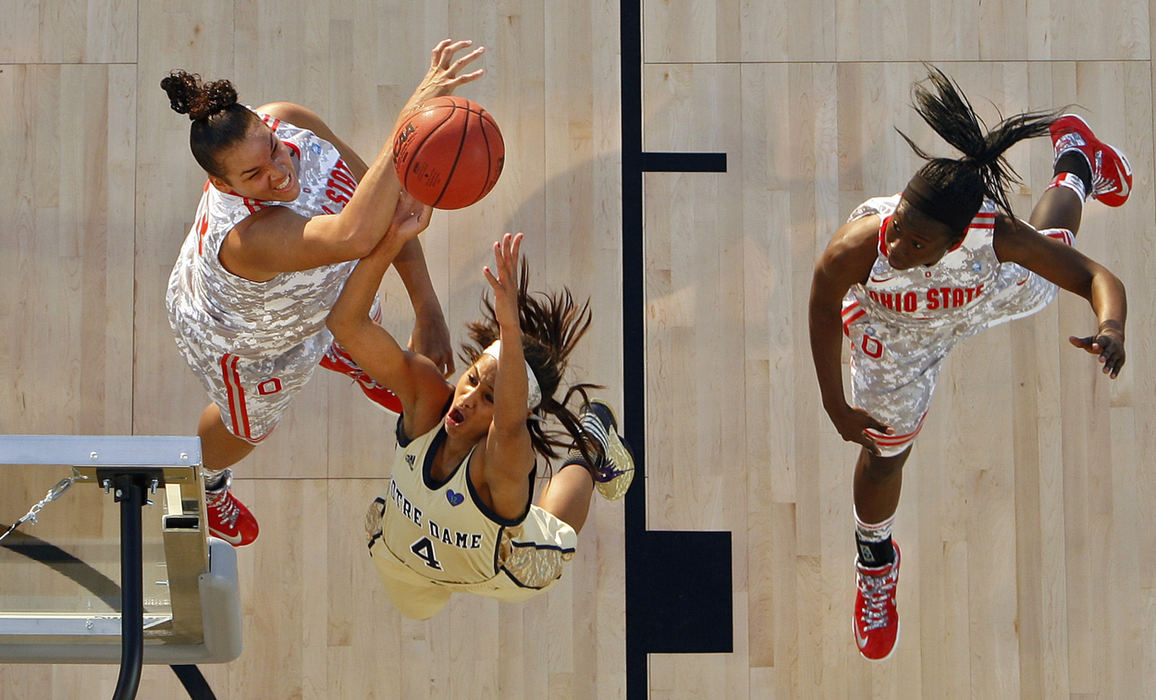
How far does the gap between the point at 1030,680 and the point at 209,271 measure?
128 inches

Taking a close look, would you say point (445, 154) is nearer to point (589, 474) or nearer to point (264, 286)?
point (264, 286)

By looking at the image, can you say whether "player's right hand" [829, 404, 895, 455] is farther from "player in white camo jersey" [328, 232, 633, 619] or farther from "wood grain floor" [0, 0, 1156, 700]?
"player in white camo jersey" [328, 232, 633, 619]

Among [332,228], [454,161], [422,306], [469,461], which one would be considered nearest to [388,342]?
[422,306]

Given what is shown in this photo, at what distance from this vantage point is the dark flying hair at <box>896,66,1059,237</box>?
3332 millimetres

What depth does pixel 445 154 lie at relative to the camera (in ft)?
9.96

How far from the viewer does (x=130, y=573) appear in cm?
209

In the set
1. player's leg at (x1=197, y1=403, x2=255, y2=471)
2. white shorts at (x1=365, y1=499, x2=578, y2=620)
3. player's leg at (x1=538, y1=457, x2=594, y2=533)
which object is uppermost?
player's leg at (x1=197, y1=403, x2=255, y2=471)

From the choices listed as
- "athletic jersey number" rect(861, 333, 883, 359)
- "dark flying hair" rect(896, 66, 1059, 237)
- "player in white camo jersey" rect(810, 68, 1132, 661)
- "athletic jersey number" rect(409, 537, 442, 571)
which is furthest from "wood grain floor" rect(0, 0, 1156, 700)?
"dark flying hair" rect(896, 66, 1059, 237)

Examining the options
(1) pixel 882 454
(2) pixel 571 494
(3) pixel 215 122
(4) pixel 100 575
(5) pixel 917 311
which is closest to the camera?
(4) pixel 100 575

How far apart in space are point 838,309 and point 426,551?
1.45m

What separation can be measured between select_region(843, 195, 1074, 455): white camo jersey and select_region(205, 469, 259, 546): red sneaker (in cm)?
211

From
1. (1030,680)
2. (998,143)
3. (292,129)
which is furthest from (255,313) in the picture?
(1030,680)

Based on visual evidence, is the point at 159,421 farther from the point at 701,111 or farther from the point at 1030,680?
the point at 1030,680

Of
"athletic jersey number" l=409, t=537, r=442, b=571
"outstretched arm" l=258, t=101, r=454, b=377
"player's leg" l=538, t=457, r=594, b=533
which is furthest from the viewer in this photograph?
"player's leg" l=538, t=457, r=594, b=533
